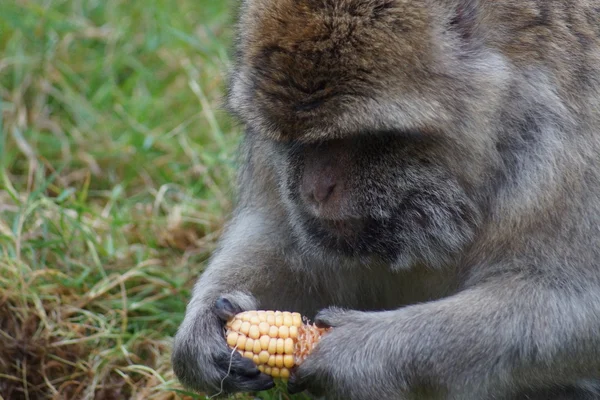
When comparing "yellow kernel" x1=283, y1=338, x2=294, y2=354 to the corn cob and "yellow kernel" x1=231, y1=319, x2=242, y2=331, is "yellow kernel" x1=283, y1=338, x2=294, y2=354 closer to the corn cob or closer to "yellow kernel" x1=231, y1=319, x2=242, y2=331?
the corn cob

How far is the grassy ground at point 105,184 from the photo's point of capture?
5.37m

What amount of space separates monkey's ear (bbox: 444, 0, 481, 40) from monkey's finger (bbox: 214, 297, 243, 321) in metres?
1.57

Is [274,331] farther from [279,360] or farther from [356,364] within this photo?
[356,364]

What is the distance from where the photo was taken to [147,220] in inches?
252

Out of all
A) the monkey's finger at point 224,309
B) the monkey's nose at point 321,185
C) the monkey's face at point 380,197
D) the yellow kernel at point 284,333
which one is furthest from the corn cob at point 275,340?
the monkey's nose at point 321,185

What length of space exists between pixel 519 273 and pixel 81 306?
2497mm

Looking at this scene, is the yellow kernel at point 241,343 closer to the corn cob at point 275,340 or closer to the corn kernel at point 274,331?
the corn cob at point 275,340

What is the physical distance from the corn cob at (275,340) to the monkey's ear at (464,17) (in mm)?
1386

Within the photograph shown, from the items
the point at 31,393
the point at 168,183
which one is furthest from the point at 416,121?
the point at 168,183

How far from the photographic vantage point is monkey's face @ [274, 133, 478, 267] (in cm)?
416

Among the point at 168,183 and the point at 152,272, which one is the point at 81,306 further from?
the point at 168,183

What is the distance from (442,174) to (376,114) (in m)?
0.44

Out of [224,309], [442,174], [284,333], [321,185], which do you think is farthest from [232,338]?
[442,174]

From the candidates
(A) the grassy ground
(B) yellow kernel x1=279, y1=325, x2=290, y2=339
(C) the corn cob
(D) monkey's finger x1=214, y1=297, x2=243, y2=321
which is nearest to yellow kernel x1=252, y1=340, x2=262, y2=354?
(C) the corn cob
